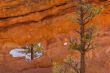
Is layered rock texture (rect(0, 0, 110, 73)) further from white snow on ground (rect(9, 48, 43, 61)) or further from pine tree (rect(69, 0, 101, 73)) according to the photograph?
pine tree (rect(69, 0, 101, 73))

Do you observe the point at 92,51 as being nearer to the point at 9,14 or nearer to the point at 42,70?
the point at 42,70

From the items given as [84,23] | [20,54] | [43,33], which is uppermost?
[84,23]

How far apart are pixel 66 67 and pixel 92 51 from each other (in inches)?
97.7

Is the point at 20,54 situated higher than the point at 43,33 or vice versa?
the point at 43,33

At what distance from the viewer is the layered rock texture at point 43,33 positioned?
86.7 ft

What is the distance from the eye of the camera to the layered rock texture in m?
26.4

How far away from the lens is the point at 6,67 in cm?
2688

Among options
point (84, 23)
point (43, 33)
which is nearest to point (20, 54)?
point (43, 33)

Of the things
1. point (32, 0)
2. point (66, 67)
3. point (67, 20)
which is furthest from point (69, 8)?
point (66, 67)

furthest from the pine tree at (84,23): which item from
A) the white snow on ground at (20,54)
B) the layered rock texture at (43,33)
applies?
the white snow on ground at (20,54)

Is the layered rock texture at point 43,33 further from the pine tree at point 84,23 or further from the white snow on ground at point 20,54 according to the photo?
the pine tree at point 84,23

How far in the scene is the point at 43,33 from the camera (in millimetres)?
27250

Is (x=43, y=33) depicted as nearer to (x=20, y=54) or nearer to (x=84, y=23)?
(x=20, y=54)

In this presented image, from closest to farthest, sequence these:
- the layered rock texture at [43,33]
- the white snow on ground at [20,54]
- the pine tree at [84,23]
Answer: the pine tree at [84,23] → the layered rock texture at [43,33] → the white snow on ground at [20,54]
